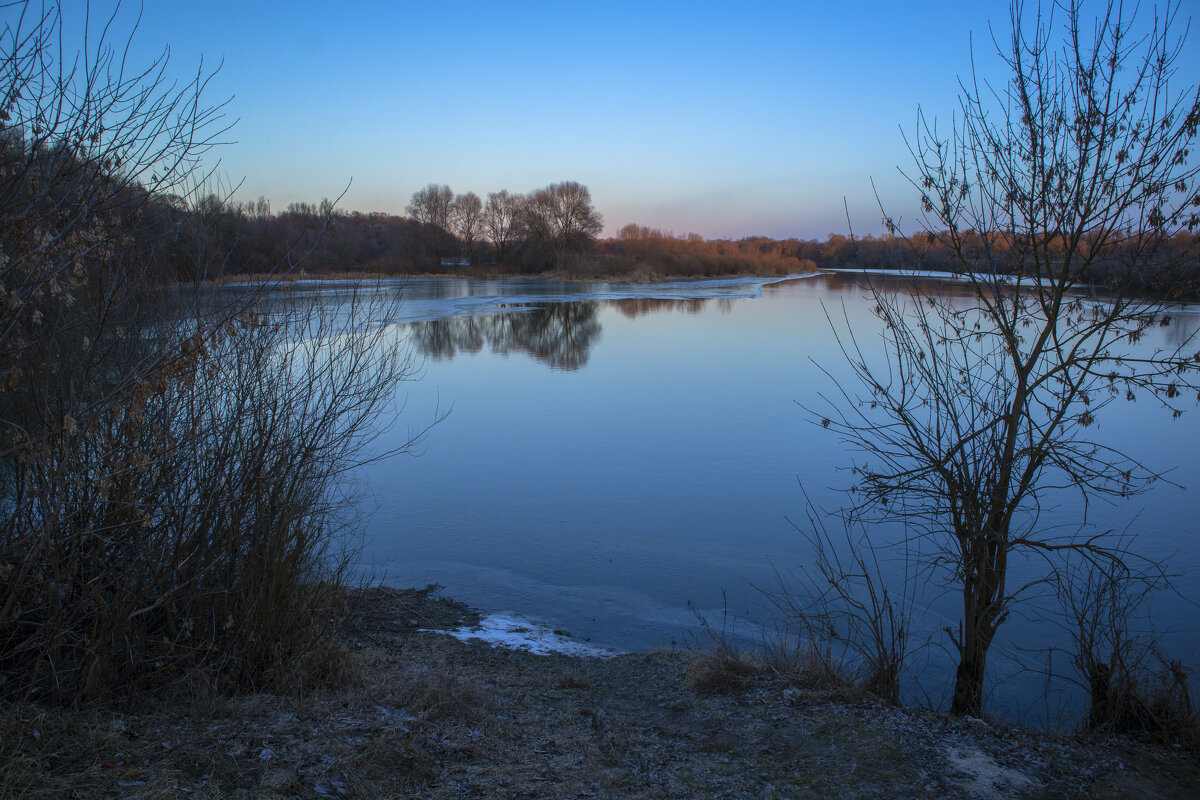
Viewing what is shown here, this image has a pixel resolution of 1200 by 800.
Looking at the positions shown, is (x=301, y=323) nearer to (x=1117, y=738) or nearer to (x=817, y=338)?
(x=1117, y=738)

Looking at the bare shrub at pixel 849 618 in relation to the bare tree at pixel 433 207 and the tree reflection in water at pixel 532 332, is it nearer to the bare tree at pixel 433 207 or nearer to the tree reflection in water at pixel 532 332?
the tree reflection in water at pixel 532 332

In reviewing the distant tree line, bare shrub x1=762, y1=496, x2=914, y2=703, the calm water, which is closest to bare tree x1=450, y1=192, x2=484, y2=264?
the distant tree line

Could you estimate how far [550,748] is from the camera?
4.03 metres

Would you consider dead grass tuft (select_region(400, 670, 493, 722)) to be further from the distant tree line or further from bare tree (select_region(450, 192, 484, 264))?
bare tree (select_region(450, 192, 484, 264))

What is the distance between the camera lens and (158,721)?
3.67 metres

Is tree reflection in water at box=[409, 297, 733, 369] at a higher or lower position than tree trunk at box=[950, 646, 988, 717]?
higher

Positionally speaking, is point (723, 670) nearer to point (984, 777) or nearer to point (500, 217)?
point (984, 777)

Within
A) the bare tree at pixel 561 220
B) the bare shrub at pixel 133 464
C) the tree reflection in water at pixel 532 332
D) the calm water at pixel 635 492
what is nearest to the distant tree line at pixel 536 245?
the bare tree at pixel 561 220

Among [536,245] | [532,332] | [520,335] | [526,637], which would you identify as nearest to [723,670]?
[526,637]

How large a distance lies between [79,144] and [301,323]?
2.51 metres

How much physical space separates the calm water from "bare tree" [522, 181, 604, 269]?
58290 mm

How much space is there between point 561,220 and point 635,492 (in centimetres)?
7016

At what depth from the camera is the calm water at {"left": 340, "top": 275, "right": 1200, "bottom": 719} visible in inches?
279

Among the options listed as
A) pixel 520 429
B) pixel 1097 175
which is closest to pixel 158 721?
pixel 1097 175
